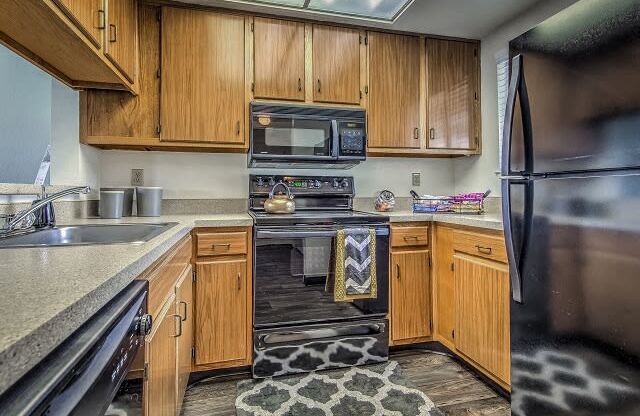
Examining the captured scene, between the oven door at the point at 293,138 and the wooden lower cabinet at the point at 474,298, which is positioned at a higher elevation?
the oven door at the point at 293,138

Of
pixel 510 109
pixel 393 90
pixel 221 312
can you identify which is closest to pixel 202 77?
pixel 393 90

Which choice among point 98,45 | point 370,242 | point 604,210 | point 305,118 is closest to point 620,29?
point 604,210

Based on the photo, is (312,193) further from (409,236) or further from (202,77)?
(202,77)

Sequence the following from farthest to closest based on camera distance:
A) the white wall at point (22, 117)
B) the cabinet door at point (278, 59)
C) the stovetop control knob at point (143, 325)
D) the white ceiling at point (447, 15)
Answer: the cabinet door at point (278, 59) → the white ceiling at point (447, 15) → the white wall at point (22, 117) → the stovetop control knob at point (143, 325)

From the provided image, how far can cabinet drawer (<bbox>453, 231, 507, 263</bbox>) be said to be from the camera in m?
1.78

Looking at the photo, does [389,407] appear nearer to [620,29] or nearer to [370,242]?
[370,242]

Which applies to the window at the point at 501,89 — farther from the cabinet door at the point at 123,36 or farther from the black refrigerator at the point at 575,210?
the cabinet door at the point at 123,36

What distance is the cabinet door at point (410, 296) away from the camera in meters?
2.26

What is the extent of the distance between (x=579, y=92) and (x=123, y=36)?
2090 millimetres

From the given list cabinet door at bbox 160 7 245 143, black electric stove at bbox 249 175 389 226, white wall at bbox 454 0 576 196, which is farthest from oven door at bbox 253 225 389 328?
white wall at bbox 454 0 576 196

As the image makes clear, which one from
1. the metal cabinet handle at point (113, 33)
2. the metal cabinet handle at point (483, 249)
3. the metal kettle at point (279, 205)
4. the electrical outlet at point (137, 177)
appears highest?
the metal cabinet handle at point (113, 33)

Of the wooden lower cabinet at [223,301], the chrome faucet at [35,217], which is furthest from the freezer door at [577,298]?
the chrome faucet at [35,217]

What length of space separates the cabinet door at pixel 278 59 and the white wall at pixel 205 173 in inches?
21.5

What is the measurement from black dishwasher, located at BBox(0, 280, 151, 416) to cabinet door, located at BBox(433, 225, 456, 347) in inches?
72.9
